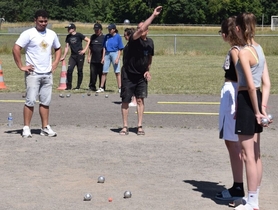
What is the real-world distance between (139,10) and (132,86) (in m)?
97.5

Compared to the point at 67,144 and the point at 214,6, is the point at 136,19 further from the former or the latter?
the point at 67,144

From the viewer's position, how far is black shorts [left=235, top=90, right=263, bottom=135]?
6.38 m

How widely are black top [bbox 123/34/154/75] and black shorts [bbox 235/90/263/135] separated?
4523mm

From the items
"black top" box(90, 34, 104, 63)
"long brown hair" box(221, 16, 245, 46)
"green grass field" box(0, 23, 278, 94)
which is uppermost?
Answer: "long brown hair" box(221, 16, 245, 46)

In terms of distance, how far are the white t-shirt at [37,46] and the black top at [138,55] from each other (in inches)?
Answer: 50.9

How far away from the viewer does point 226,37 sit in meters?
6.62

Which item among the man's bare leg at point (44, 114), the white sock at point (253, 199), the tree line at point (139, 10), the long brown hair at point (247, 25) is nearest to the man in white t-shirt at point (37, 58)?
the man's bare leg at point (44, 114)

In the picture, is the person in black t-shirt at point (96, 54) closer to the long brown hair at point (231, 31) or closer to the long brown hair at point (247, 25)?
the long brown hair at point (231, 31)

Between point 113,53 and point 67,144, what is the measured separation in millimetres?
7424

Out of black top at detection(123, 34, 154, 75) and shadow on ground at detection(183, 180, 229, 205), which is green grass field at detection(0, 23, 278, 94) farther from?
shadow on ground at detection(183, 180, 229, 205)

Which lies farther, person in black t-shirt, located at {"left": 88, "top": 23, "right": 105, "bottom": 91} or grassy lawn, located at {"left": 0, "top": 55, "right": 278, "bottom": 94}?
grassy lawn, located at {"left": 0, "top": 55, "right": 278, "bottom": 94}

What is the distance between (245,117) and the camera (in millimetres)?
6383

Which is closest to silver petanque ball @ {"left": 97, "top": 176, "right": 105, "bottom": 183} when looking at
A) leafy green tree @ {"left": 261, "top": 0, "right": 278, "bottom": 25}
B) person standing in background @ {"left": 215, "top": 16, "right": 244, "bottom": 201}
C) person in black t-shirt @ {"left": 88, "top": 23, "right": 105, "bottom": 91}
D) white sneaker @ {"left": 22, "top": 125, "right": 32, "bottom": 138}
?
person standing in background @ {"left": 215, "top": 16, "right": 244, "bottom": 201}

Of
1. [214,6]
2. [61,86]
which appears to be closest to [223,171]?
[61,86]
